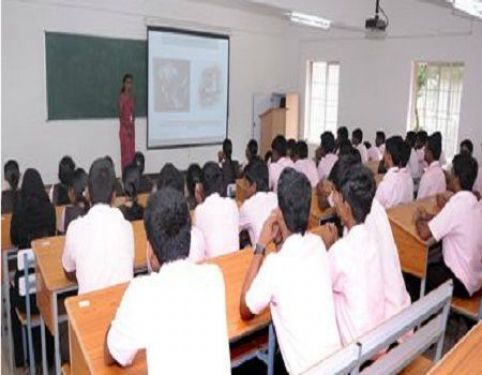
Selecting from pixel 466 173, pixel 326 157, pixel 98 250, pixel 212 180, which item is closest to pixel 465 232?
pixel 466 173

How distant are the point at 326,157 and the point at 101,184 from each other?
3.74 meters

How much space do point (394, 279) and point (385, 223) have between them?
0.89ft

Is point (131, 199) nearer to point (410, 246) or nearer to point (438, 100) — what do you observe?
point (410, 246)

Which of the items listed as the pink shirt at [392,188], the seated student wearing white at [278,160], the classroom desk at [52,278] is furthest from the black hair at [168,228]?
the seated student wearing white at [278,160]

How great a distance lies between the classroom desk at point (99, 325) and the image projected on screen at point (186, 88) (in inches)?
265

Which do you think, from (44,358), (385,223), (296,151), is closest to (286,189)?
(385,223)

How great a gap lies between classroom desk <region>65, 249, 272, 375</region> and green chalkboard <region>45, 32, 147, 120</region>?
587 centimetres

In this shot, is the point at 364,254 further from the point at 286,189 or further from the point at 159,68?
the point at 159,68

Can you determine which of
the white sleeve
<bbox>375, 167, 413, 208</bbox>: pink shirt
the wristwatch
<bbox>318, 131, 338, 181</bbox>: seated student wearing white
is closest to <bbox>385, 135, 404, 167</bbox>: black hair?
<bbox>375, 167, 413, 208</bbox>: pink shirt

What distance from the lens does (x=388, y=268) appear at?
2404 mm

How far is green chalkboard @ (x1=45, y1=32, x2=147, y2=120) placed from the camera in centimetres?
732

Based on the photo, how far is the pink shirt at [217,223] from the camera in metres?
3.18

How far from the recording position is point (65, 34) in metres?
7.31

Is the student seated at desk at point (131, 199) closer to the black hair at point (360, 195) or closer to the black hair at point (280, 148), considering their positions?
the black hair at point (360, 195)
